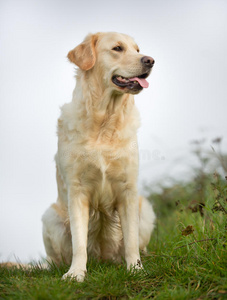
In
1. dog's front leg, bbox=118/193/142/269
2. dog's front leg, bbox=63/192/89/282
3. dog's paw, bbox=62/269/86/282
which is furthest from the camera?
dog's front leg, bbox=118/193/142/269

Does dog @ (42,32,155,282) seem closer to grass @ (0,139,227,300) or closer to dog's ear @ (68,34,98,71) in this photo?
dog's ear @ (68,34,98,71)

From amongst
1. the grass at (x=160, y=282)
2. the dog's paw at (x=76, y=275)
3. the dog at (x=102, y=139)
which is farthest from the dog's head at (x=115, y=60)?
the dog's paw at (x=76, y=275)

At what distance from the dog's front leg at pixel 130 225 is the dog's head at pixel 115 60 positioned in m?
0.98

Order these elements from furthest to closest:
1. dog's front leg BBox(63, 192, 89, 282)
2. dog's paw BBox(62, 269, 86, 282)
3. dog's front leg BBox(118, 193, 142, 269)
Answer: dog's front leg BBox(118, 193, 142, 269) < dog's front leg BBox(63, 192, 89, 282) < dog's paw BBox(62, 269, 86, 282)

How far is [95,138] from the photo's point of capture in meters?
3.34

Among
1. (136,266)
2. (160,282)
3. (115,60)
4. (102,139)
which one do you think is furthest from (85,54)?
(160,282)

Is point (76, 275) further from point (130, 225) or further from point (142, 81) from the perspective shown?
point (142, 81)

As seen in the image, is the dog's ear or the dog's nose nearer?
the dog's nose

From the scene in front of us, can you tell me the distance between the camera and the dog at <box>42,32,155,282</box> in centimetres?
326

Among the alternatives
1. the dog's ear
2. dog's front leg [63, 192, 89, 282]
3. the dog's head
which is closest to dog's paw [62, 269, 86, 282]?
dog's front leg [63, 192, 89, 282]

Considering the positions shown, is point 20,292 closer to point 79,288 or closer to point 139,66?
point 79,288

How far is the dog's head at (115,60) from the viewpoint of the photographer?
3271 millimetres

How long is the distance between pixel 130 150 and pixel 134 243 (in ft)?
2.68

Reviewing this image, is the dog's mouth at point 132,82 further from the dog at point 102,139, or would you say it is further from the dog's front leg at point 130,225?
the dog's front leg at point 130,225
